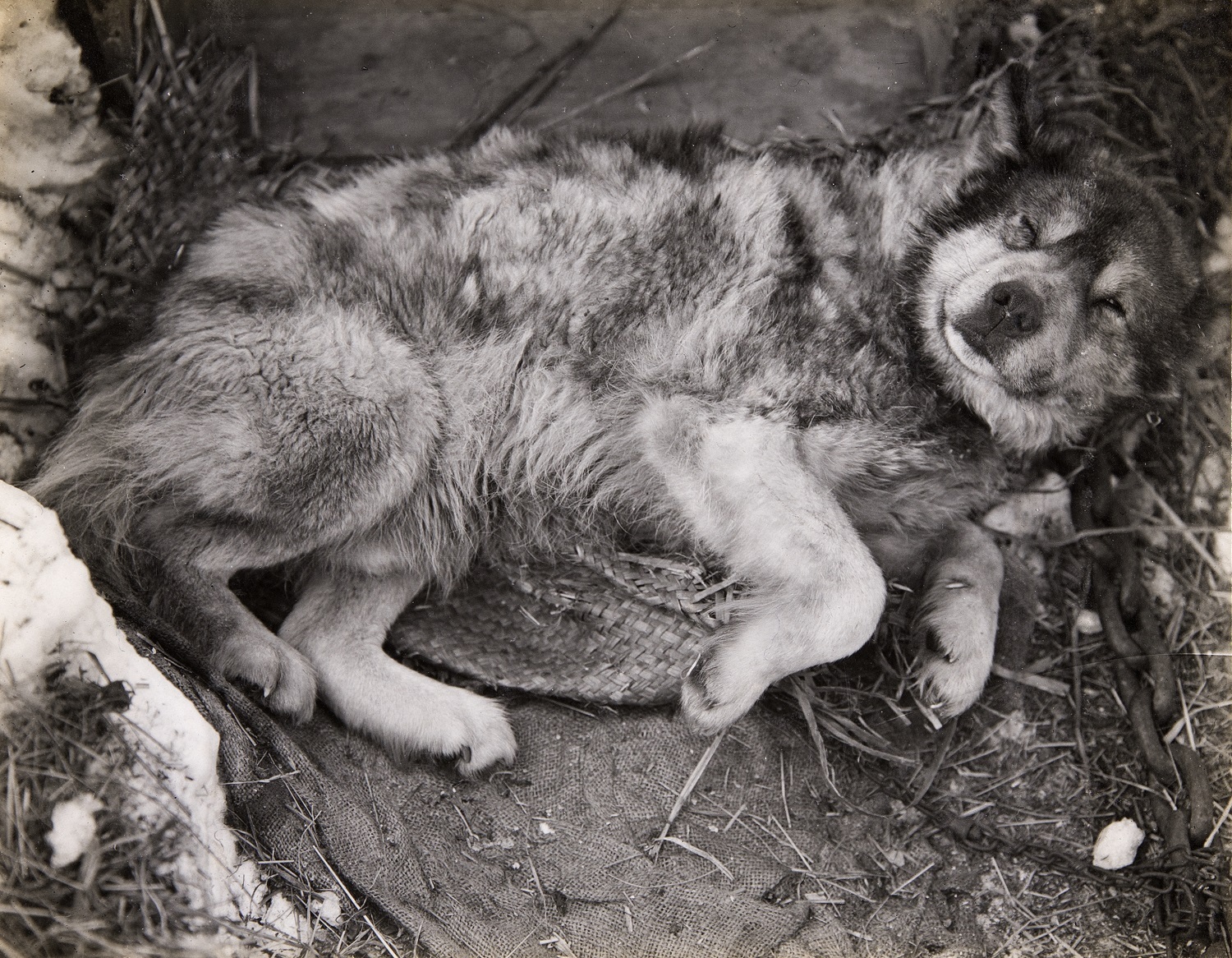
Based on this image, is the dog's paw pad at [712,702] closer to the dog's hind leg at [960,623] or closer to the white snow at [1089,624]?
the dog's hind leg at [960,623]

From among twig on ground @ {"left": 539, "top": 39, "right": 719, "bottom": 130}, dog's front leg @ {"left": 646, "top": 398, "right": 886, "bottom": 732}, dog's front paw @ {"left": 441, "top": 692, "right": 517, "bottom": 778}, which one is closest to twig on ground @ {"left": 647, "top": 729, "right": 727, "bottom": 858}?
dog's front leg @ {"left": 646, "top": 398, "right": 886, "bottom": 732}

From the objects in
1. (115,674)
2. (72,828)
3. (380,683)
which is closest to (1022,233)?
(380,683)

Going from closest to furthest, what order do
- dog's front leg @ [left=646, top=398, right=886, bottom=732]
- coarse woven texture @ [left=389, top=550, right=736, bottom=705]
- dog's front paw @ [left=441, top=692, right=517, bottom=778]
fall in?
dog's front leg @ [left=646, top=398, right=886, bottom=732] < dog's front paw @ [left=441, top=692, right=517, bottom=778] < coarse woven texture @ [left=389, top=550, right=736, bottom=705]

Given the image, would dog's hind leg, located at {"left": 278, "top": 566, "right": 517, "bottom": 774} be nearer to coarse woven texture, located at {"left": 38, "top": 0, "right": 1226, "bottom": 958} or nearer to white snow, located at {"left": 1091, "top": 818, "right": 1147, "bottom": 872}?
coarse woven texture, located at {"left": 38, "top": 0, "right": 1226, "bottom": 958}

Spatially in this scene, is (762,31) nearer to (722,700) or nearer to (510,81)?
(510,81)

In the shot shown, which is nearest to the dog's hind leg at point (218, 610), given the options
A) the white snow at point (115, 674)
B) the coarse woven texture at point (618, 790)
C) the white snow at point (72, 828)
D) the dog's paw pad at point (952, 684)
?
the coarse woven texture at point (618, 790)

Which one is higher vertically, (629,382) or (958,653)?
(629,382)

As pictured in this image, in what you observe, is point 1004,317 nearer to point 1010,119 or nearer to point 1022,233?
point 1022,233

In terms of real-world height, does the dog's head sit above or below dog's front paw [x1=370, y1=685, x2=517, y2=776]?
above
